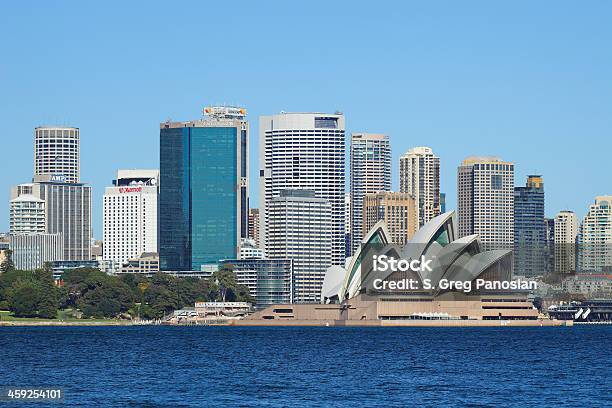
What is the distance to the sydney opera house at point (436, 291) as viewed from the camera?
174 meters

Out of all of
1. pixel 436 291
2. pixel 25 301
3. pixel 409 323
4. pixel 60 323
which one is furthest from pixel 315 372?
pixel 25 301

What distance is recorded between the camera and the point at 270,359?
9381cm

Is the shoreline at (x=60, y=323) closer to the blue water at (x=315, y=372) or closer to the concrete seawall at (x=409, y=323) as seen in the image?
the concrete seawall at (x=409, y=323)

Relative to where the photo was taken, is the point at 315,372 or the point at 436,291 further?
the point at 436,291

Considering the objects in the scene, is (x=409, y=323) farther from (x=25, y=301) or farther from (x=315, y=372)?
(x=315, y=372)

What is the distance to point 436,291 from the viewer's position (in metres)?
177

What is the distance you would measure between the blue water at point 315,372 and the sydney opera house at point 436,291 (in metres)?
47.6

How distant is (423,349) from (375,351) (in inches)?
188

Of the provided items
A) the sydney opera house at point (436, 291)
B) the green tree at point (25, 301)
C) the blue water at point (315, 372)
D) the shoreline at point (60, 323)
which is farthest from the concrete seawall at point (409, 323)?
the blue water at point (315, 372)

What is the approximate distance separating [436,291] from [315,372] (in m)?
98.5

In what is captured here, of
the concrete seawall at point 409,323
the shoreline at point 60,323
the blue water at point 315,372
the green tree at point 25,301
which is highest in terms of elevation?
the blue water at point 315,372

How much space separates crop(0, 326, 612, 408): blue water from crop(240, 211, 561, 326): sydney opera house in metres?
47.6

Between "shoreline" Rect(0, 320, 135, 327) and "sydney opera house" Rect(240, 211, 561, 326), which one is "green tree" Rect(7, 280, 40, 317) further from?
"sydney opera house" Rect(240, 211, 561, 326)

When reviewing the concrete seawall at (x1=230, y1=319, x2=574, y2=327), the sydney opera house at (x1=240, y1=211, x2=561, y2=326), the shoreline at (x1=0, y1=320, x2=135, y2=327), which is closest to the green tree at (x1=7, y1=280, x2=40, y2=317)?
the shoreline at (x1=0, y1=320, x2=135, y2=327)
